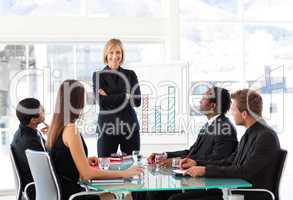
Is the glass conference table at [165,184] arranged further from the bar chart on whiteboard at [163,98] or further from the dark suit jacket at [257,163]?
the bar chart on whiteboard at [163,98]

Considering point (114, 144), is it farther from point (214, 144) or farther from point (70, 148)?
point (70, 148)

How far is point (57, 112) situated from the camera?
2932mm

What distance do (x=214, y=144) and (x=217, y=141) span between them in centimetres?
7

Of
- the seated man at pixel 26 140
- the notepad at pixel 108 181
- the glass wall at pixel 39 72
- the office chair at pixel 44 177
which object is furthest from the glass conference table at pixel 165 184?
the glass wall at pixel 39 72

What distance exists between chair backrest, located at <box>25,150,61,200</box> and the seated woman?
56 mm

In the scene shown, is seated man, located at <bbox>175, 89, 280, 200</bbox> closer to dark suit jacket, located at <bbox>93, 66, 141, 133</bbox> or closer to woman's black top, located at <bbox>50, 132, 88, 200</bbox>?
woman's black top, located at <bbox>50, 132, 88, 200</bbox>

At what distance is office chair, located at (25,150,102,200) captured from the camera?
2783 mm

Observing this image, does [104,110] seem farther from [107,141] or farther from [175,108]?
[175,108]

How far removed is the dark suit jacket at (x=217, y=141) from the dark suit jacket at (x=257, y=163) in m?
0.26

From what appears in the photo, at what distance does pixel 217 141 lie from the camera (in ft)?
11.4

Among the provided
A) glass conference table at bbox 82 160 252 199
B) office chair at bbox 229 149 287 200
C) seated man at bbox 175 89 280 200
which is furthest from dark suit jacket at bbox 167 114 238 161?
glass conference table at bbox 82 160 252 199

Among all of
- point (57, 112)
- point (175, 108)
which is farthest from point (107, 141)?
point (57, 112)

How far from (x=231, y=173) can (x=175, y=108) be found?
2.55 meters

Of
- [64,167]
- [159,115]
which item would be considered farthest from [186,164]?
[159,115]
